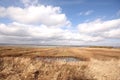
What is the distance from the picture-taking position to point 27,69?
13.3m

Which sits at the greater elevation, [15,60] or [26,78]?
[15,60]

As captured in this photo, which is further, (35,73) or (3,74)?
(35,73)

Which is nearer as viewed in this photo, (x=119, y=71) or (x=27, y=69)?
(x=27, y=69)

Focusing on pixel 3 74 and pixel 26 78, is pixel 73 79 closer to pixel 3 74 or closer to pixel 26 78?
pixel 26 78

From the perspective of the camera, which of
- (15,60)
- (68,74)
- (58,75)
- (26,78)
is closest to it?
(26,78)

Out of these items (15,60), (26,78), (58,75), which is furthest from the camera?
(15,60)

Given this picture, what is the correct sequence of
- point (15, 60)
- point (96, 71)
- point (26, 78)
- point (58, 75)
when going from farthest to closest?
point (15, 60) < point (96, 71) < point (58, 75) < point (26, 78)

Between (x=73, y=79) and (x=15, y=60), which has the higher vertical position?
(x=15, y=60)

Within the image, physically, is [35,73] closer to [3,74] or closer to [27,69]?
[27,69]

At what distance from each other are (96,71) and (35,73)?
17.1 ft

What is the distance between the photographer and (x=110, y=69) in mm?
15148

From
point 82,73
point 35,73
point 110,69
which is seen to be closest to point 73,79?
point 82,73

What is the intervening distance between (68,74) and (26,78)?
347 centimetres

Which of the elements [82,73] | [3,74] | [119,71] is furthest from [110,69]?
[3,74]
